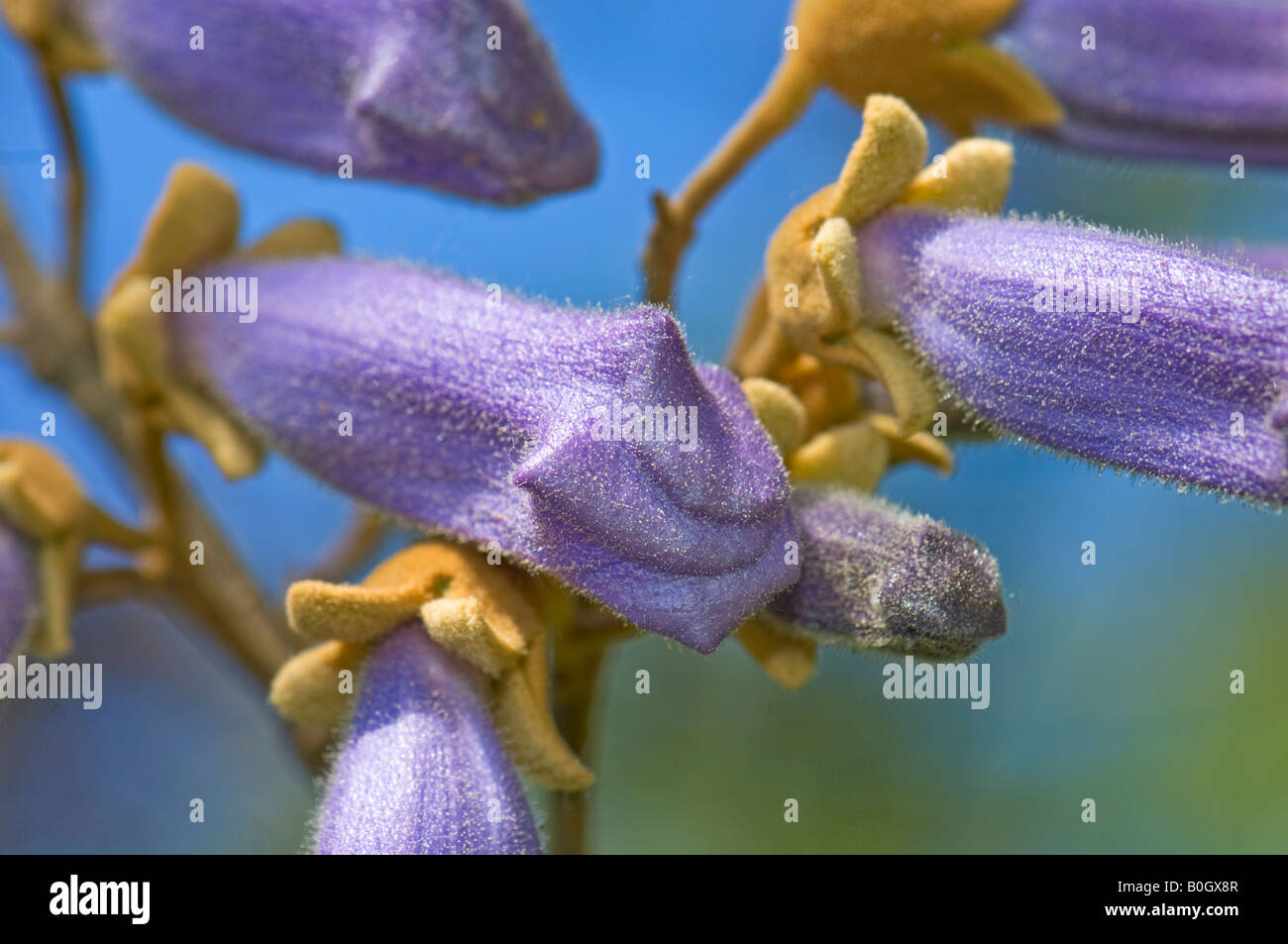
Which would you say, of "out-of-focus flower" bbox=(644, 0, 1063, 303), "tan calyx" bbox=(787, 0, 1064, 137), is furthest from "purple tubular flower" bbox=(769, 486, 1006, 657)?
"tan calyx" bbox=(787, 0, 1064, 137)

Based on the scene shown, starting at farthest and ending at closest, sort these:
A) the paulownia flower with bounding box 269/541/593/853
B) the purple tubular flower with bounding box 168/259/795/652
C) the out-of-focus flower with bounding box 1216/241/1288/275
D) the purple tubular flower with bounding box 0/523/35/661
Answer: the purple tubular flower with bounding box 0/523/35/661
the out-of-focus flower with bounding box 1216/241/1288/275
the paulownia flower with bounding box 269/541/593/853
the purple tubular flower with bounding box 168/259/795/652

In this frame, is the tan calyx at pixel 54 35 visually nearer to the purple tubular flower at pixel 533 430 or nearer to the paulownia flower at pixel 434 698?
the purple tubular flower at pixel 533 430

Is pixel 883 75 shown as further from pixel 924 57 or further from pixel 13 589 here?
pixel 13 589

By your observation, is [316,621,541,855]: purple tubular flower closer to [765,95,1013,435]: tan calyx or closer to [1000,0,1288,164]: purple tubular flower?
[765,95,1013,435]: tan calyx

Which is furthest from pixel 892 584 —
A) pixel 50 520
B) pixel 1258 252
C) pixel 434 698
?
pixel 50 520

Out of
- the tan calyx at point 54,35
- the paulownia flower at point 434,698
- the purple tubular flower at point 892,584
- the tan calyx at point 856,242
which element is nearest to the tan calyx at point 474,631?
the paulownia flower at point 434,698
